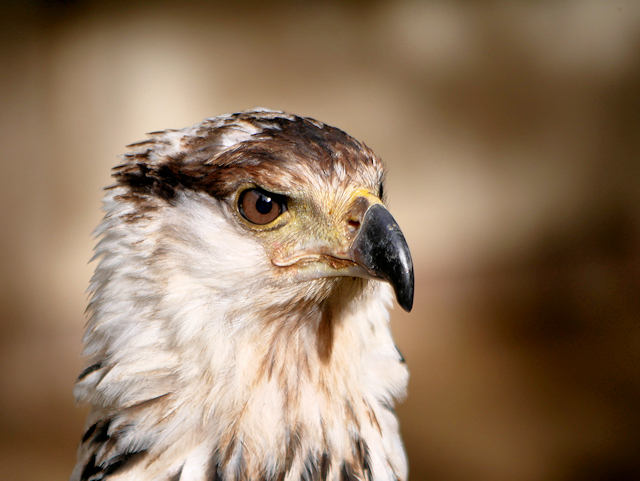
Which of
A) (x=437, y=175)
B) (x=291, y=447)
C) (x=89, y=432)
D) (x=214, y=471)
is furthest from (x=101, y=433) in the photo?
(x=437, y=175)

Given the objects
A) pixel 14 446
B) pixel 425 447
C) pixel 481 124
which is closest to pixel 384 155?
pixel 481 124

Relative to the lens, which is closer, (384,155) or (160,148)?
(160,148)

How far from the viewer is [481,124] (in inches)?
138

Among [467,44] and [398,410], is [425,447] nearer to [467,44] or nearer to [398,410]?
[398,410]

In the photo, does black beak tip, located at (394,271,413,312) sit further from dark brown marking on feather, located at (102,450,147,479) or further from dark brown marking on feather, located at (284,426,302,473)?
dark brown marking on feather, located at (102,450,147,479)

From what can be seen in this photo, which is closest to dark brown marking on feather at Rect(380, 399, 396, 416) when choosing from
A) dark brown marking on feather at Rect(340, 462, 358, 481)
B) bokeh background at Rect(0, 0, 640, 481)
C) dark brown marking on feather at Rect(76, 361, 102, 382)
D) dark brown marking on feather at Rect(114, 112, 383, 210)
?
dark brown marking on feather at Rect(340, 462, 358, 481)

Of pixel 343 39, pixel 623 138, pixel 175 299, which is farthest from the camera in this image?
pixel 623 138

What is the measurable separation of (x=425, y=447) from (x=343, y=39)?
7.89 ft

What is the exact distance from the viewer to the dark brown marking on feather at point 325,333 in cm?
93

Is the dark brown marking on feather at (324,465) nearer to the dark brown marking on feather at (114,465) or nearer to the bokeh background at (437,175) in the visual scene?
the dark brown marking on feather at (114,465)

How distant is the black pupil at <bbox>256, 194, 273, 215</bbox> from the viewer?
85cm

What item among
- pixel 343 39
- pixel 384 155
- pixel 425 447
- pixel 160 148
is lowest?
pixel 425 447

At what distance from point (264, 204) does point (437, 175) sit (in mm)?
2800

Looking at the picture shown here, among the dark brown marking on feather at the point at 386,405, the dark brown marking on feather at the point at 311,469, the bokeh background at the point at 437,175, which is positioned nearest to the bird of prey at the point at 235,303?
the dark brown marking on feather at the point at 311,469
